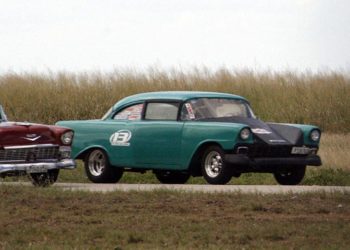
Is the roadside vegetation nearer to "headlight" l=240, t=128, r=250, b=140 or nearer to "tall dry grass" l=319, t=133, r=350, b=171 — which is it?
"tall dry grass" l=319, t=133, r=350, b=171

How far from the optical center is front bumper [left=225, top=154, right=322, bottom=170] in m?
19.1

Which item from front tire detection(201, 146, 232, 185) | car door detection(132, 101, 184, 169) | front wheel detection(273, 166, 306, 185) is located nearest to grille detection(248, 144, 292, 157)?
front tire detection(201, 146, 232, 185)

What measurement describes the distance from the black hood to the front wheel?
1.79 feet

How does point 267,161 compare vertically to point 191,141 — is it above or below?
below

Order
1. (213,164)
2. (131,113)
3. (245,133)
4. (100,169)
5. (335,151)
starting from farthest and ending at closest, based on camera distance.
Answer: (335,151) < (100,169) < (131,113) < (213,164) < (245,133)

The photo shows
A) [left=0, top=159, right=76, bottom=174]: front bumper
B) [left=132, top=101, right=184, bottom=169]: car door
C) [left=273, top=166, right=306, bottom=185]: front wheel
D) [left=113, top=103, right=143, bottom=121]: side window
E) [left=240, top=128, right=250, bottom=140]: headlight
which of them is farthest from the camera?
[left=113, top=103, right=143, bottom=121]: side window

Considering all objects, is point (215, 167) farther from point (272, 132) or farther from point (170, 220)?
point (170, 220)

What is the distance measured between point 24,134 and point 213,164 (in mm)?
3064

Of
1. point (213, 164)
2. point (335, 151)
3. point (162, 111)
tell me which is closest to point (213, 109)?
point (162, 111)

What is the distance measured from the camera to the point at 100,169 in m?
21.1

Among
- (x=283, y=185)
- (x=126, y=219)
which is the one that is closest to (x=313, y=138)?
(x=283, y=185)

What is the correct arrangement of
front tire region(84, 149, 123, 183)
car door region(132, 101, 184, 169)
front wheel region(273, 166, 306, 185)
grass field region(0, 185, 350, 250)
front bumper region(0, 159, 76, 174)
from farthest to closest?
front tire region(84, 149, 123, 183)
front wheel region(273, 166, 306, 185)
car door region(132, 101, 184, 169)
front bumper region(0, 159, 76, 174)
grass field region(0, 185, 350, 250)

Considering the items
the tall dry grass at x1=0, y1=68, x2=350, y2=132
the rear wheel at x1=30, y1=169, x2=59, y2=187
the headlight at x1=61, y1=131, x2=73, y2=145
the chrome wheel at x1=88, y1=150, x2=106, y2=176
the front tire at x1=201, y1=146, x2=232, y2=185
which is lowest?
the tall dry grass at x1=0, y1=68, x2=350, y2=132

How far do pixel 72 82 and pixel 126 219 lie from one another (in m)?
23.2
